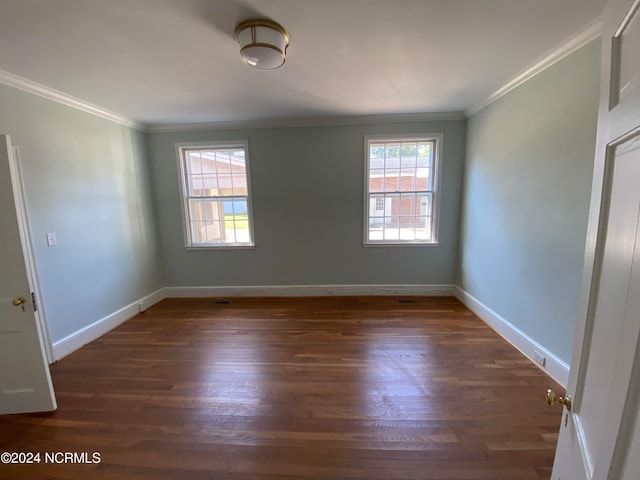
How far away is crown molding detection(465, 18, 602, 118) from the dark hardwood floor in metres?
2.55

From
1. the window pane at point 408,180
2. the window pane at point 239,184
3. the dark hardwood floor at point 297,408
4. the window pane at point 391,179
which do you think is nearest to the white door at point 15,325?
the dark hardwood floor at point 297,408

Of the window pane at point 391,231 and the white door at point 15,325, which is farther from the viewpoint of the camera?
the window pane at point 391,231

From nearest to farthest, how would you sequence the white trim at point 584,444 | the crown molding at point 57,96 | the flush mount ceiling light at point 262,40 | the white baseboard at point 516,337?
the white trim at point 584,444 < the flush mount ceiling light at point 262,40 < the white baseboard at point 516,337 < the crown molding at point 57,96

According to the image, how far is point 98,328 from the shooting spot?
9.84ft

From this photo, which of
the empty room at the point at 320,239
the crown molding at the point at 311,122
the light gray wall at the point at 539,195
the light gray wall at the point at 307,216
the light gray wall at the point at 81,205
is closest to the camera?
the empty room at the point at 320,239

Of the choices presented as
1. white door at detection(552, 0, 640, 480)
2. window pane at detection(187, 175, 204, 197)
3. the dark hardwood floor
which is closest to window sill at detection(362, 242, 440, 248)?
the dark hardwood floor

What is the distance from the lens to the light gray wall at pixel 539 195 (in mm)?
1895

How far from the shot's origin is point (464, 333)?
2.86 meters

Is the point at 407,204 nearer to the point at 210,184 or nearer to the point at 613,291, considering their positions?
the point at 210,184

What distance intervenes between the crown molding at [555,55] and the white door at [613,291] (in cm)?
165

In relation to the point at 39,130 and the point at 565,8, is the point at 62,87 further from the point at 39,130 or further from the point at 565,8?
the point at 565,8

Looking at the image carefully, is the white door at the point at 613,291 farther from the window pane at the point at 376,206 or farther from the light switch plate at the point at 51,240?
the light switch plate at the point at 51,240

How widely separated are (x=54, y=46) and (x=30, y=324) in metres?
1.94

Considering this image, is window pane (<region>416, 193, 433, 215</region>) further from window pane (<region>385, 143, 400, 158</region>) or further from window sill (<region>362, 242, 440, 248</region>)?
window pane (<region>385, 143, 400, 158</region>)
